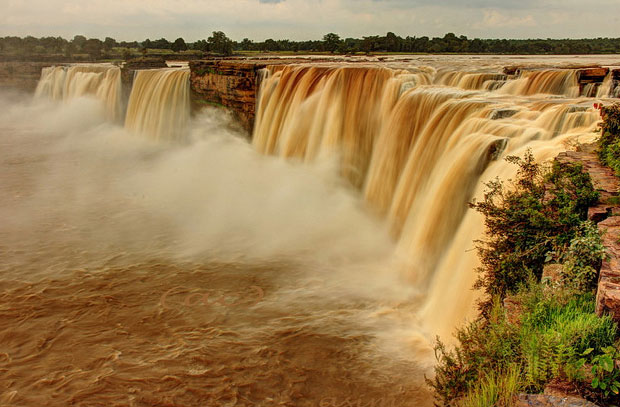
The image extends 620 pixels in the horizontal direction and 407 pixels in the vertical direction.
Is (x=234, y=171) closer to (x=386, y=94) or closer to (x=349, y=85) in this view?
(x=349, y=85)

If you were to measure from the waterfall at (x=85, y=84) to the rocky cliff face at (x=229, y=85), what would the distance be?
850cm

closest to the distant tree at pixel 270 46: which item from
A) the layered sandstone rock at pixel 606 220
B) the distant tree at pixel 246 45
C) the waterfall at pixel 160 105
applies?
the distant tree at pixel 246 45

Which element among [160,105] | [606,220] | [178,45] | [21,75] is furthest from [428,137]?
[178,45]

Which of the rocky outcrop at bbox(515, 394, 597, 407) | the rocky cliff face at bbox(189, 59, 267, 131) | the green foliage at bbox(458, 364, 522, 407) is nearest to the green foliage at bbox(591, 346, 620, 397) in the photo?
the rocky outcrop at bbox(515, 394, 597, 407)

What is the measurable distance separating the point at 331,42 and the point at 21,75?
31.3 meters

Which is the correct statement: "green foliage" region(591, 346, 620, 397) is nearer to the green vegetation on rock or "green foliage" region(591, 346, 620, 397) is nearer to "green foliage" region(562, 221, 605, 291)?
the green vegetation on rock

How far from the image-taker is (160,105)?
25.2 m

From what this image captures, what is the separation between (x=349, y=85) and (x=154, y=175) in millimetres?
8495

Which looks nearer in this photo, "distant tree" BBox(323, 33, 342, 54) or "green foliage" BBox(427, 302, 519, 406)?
"green foliage" BBox(427, 302, 519, 406)

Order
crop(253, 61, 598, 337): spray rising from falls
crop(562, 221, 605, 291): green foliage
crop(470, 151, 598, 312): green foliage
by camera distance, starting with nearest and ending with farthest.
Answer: crop(562, 221, 605, 291): green foliage → crop(470, 151, 598, 312): green foliage → crop(253, 61, 598, 337): spray rising from falls

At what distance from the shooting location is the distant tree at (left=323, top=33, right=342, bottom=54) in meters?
53.6

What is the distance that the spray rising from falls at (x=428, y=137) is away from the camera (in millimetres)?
8117

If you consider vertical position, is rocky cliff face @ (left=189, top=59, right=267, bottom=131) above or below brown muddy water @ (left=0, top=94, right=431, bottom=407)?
above

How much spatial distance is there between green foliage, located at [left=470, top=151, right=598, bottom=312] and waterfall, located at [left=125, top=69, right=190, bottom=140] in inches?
808
